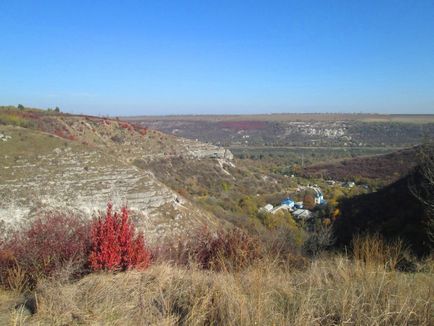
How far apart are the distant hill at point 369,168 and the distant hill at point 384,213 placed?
25.9m

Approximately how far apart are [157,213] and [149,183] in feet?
10.6

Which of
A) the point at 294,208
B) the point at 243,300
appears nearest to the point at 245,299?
the point at 243,300

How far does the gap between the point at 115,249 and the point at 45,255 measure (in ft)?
5.21

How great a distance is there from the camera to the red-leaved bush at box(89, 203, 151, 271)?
5.97 m

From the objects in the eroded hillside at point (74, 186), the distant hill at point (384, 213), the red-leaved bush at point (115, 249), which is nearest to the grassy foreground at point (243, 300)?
the red-leaved bush at point (115, 249)

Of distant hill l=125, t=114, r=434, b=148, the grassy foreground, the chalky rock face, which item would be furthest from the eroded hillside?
distant hill l=125, t=114, r=434, b=148

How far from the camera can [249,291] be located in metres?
3.99

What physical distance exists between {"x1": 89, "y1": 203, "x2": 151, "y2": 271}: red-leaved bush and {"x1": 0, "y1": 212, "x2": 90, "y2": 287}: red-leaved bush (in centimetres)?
32

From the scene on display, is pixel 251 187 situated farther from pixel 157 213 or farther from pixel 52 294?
pixel 52 294

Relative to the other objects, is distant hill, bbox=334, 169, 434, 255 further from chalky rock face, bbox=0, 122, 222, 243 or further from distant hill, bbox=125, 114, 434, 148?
distant hill, bbox=125, 114, 434, 148

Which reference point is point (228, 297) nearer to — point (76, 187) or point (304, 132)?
point (76, 187)

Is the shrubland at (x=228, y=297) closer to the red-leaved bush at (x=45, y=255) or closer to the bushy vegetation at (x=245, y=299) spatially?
the bushy vegetation at (x=245, y=299)

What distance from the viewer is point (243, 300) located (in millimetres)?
3529

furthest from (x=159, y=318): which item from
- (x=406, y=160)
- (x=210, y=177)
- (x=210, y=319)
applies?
(x=406, y=160)
